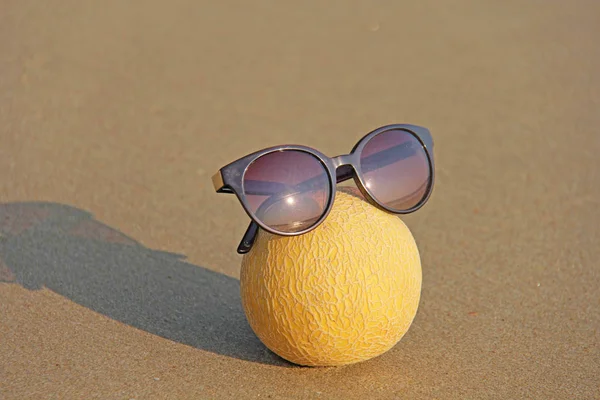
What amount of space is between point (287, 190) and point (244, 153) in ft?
9.97

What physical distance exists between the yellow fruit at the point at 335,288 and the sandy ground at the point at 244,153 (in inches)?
8.3

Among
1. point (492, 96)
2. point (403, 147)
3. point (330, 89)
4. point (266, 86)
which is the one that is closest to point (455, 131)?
point (492, 96)

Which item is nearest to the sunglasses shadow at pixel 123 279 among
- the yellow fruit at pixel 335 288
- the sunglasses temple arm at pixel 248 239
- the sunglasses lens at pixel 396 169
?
the yellow fruit at pixel 335 288

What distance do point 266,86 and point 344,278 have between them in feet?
13.8

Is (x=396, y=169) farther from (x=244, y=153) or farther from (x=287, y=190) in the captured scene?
(x=244, y=153)

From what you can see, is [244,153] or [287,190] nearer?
[287,190]

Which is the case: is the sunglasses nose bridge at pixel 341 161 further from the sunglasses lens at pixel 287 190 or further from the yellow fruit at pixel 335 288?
the yellow fruit at pixel 335 288

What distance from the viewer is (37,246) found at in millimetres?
4816

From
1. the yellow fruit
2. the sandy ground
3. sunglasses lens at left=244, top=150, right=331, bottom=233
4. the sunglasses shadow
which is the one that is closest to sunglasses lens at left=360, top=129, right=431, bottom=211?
the yellow fruit

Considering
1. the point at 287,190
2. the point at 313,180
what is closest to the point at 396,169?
the point at 313,180

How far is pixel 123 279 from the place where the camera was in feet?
14.8

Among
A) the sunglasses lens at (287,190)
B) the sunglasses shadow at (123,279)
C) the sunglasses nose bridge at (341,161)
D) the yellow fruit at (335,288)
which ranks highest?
the sunglasses nose bridge at (341,161)

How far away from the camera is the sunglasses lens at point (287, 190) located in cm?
328

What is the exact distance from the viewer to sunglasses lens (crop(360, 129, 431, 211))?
3.53 m
